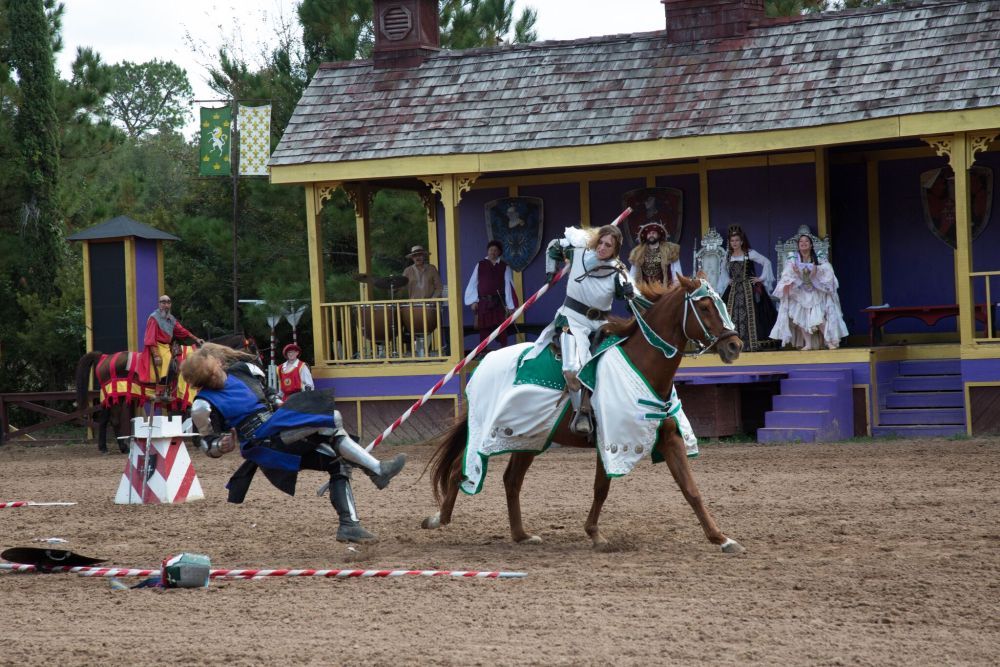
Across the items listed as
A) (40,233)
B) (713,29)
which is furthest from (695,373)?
(40,233)

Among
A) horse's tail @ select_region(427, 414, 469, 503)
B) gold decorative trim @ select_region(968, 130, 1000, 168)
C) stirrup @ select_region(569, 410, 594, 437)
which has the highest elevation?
gold decorative trim @ select_region(968, 130, 1000, 168)

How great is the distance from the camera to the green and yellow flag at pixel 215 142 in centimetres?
2222

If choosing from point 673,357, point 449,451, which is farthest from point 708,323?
point 449,451

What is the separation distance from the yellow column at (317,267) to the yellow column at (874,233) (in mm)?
6685

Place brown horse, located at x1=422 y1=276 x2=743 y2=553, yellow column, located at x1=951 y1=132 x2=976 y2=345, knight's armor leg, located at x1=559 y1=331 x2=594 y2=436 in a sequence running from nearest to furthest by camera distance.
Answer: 1. brown horse, located at x1=422 y1=276 x2=743 y2=553
2. knight's armor leg, located at x1=559 y1=331 x2=594 y2=436
3. yellow column, located at x1=951 y1=132 x2=976 y2=345

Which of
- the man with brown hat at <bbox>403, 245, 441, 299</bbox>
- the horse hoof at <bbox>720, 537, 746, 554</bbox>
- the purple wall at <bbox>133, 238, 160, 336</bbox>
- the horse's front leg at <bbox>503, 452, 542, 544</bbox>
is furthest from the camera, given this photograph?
the purple wall at <bbox>133, 238, 160, 336</bbox>

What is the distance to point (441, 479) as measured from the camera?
926 cm

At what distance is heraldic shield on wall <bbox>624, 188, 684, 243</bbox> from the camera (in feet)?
57.7

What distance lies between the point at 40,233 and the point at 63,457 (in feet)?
22.7

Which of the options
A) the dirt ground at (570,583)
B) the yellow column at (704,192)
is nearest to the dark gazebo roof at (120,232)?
the dirt ground at (570,583)

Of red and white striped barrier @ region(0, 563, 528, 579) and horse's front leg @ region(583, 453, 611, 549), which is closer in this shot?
red and white striped barrier @ region(0, 563, 528, 579)

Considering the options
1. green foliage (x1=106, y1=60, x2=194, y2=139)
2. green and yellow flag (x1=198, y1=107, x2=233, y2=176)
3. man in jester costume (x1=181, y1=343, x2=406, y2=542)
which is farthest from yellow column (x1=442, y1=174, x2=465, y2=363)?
green foliage (x1=106, y1=60, x2=194, y2=139)

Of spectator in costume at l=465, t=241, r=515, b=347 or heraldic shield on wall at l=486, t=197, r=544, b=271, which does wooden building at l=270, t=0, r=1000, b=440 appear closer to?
heraldic shield on wall at l=486, t=197, r=544, b=271

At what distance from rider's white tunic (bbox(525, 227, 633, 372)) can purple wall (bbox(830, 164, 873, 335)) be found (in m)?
8.77
